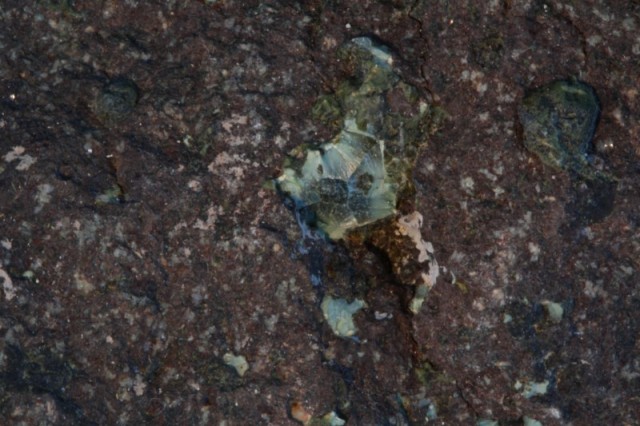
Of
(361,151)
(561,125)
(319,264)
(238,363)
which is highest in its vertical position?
(561,125)

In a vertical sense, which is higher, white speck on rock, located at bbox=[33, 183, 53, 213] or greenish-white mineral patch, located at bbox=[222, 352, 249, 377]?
white speck on rock, located at bbox=[33, 183, 53, 213]

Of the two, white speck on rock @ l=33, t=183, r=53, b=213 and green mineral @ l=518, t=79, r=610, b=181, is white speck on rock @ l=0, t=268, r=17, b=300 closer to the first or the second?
white speck on rock @ l=33, t=183, r=53, b=213

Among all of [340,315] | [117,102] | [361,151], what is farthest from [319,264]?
[117,102]

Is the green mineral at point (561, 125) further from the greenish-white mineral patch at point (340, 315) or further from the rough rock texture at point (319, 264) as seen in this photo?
the greenish-white mineral patch at point (340, 315)

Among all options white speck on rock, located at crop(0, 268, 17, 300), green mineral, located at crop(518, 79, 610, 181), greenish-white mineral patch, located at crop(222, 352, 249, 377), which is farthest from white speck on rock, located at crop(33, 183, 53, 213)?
green mineral, located at crop(518, 79, 610, 181)

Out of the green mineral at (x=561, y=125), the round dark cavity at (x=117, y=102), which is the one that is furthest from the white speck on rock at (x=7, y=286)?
the green mineral at (x=561, y=125)

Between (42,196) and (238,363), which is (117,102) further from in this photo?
(238,363)
